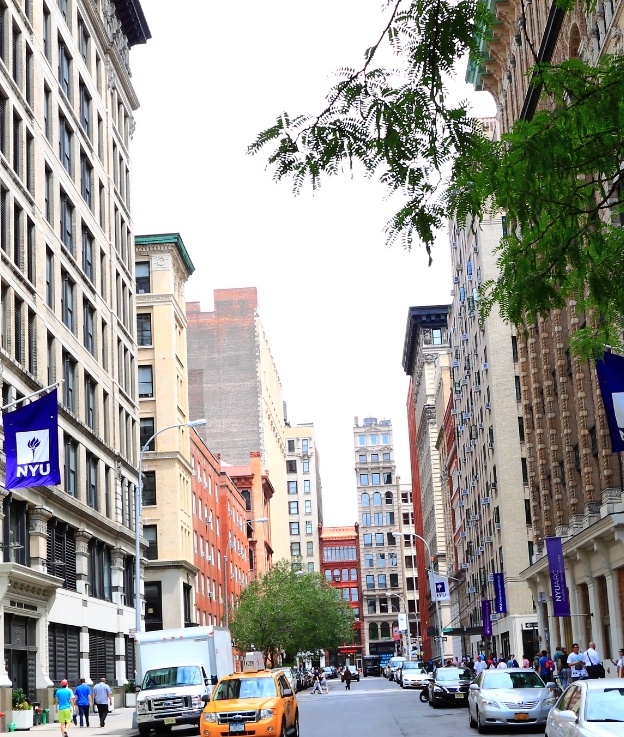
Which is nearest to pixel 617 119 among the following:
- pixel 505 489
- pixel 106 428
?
pixel 106 428

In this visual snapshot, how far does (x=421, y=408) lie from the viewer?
14650 centimetres

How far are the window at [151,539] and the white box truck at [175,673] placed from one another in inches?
1445

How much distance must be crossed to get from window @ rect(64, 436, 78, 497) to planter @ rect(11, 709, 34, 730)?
440 inches

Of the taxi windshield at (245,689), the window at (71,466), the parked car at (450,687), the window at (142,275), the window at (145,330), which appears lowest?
the parked car at (450,687)

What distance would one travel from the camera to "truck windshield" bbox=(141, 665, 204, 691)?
35.2m

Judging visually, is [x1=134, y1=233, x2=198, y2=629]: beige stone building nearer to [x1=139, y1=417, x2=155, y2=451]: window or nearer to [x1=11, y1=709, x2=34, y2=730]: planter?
[x1=139, y1=417, x2=155, y2=451]: window

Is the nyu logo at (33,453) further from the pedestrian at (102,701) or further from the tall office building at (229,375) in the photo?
the tall office building at (229,375)

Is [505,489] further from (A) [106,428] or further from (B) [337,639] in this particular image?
(B) [337,639]

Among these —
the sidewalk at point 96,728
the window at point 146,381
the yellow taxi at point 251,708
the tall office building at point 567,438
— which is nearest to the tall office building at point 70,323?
the sidewalk at point 96,728

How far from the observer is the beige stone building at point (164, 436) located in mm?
74250

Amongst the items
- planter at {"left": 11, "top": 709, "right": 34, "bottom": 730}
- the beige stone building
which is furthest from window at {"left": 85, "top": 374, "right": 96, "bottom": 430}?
the beige stone building

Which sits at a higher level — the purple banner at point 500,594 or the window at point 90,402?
the window at point 90,402

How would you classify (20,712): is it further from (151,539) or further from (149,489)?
(149,489)

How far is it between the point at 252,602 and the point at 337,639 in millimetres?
20063
